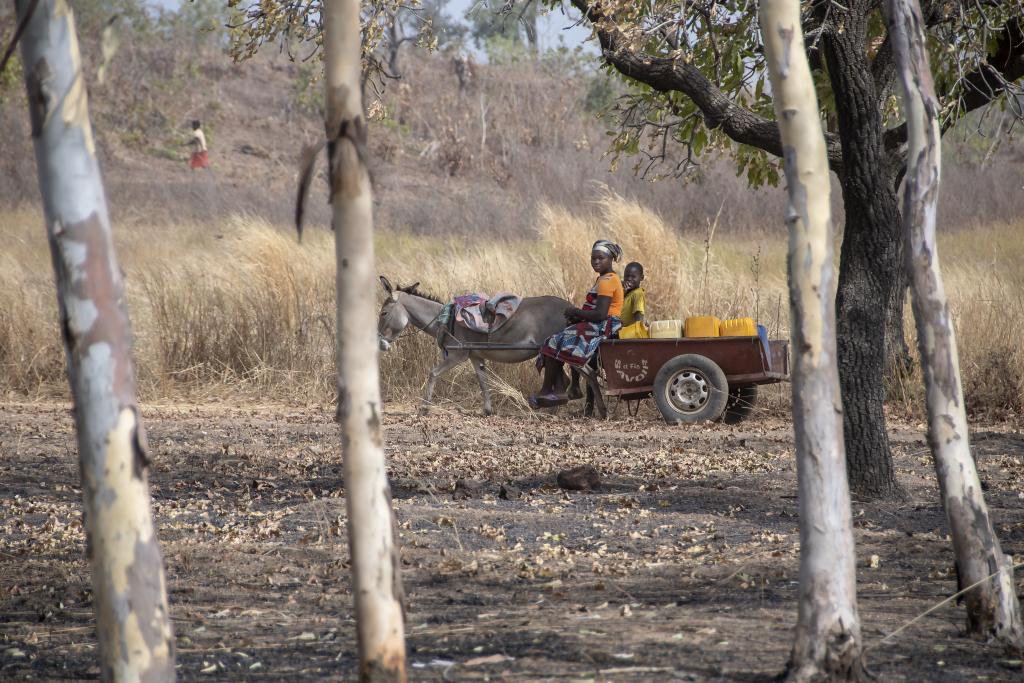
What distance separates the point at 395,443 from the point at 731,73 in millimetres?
4734

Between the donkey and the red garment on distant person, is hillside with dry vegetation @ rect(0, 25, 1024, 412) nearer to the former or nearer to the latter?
the red garment on distant person

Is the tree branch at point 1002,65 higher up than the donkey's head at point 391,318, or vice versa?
the tree branch at point 1002,65

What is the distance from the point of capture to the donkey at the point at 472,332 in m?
11.0

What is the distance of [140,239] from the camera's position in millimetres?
21469

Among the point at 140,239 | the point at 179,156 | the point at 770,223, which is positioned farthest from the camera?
the point at 179,156

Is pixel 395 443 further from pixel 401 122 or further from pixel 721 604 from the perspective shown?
pixel 401 122

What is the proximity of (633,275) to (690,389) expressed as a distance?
117 cm

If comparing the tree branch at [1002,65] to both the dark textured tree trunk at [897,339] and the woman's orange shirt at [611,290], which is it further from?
the woman's orange shirt at [611,290]

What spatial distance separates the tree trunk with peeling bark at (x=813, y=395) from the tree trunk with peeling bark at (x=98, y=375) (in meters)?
1.82

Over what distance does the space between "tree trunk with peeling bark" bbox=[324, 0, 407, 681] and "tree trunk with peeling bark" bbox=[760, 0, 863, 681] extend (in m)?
1.26

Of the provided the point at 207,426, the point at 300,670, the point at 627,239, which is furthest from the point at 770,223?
the point at 300,670

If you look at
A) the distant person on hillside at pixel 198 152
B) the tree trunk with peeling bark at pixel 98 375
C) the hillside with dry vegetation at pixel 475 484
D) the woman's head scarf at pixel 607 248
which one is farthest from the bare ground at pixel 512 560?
the distant person on hillside at pixel 198 152

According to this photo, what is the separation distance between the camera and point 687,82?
8.21 m

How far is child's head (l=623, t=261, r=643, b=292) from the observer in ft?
35.3
